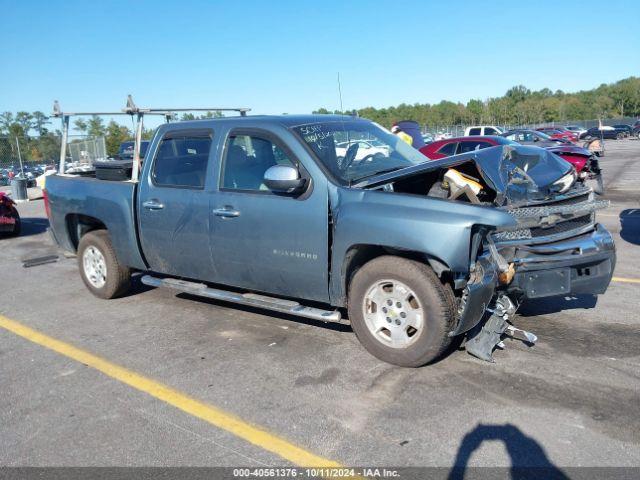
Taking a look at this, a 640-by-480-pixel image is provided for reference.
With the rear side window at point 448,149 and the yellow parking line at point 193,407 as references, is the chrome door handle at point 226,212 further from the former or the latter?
the rear side window at point 448,149

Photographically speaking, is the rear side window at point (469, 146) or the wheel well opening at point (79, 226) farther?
the rear side window at point (469, 146)

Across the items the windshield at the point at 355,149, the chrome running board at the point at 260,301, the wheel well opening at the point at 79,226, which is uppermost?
the windshield at the point at 355,149

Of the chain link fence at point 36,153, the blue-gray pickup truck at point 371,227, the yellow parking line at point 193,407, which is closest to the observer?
the yellow parking line at point 193,407

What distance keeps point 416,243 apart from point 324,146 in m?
1.34

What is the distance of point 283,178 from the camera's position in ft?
13.8

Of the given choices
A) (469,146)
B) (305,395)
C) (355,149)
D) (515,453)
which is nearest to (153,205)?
(355,149)

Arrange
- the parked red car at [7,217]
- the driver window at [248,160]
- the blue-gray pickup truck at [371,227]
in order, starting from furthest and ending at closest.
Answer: the parked red car at [7,217] → the driver window at [248,160] → the blue-gray pickup truck at [371,227]

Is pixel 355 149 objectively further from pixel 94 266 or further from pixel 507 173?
pixel 94 266

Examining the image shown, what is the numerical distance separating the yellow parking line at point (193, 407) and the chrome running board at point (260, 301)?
104 centimetres

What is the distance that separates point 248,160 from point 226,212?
50cm

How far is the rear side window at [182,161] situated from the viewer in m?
5.13

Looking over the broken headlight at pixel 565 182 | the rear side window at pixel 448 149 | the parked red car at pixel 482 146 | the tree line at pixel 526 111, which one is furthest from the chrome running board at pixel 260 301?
the tree line at pixel 526 111

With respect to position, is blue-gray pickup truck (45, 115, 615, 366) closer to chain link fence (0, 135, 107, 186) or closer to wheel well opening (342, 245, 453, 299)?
wheel well opening (342, 245, 453, 299)

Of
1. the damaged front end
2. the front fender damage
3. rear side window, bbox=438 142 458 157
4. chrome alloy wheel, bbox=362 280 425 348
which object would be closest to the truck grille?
the damaged front end
